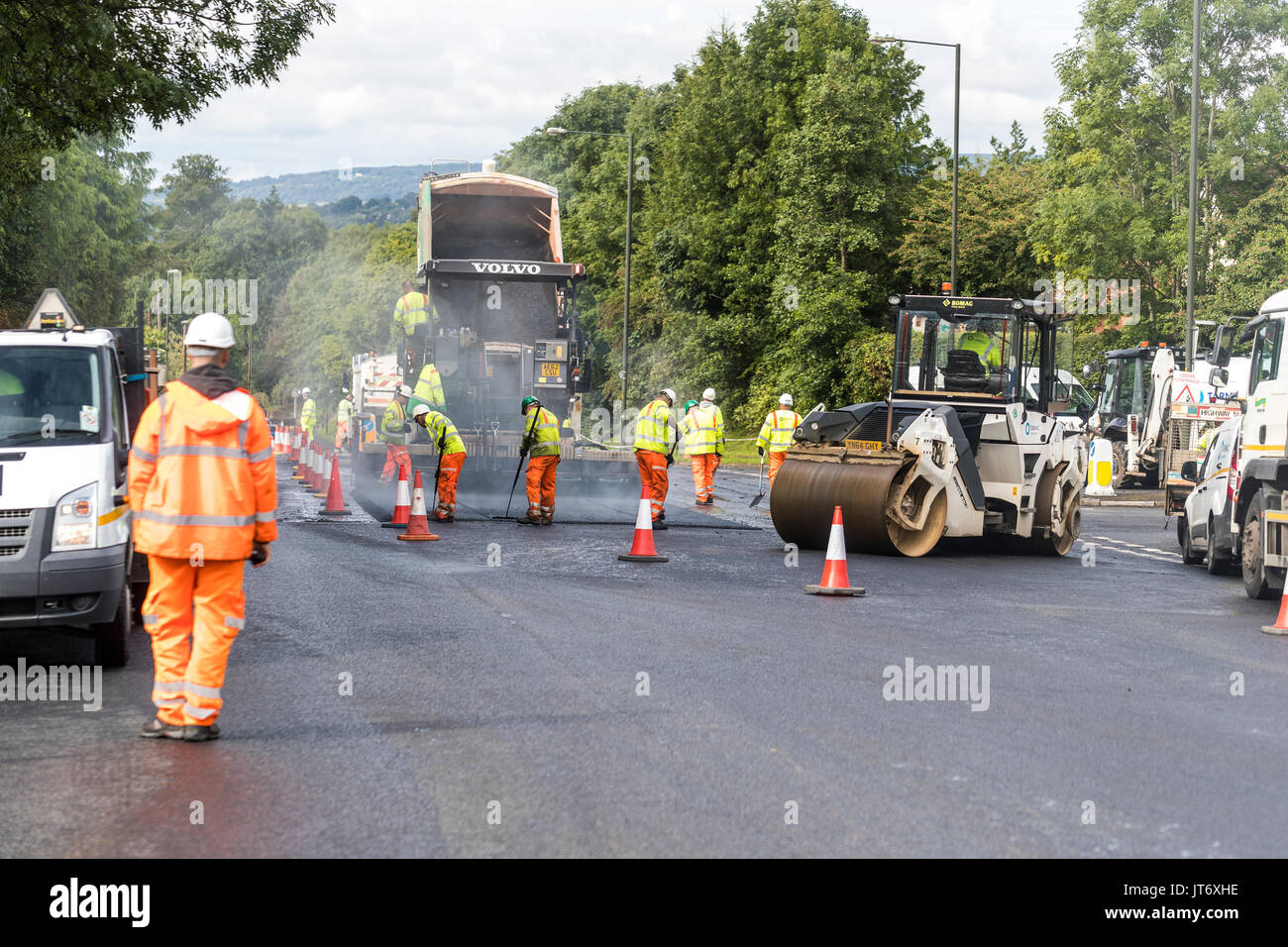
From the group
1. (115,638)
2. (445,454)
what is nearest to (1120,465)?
(445,454)

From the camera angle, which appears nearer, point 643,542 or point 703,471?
point 643,542

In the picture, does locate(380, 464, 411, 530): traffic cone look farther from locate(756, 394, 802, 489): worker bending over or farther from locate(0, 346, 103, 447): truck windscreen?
locate(0, 346, 103, 447): truck windscreen

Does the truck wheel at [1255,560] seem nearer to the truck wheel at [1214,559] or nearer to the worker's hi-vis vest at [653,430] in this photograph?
the truck wheel at [1214,559]

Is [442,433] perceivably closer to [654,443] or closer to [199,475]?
[654,443]

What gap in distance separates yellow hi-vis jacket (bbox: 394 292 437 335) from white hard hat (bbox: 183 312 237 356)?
15.3 m

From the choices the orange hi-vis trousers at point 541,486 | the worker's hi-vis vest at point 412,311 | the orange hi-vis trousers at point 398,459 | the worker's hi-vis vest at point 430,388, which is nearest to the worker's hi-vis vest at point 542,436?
the orange hi-vis trousers at point 541,486

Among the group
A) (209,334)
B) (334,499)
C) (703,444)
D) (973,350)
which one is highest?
(973,350)

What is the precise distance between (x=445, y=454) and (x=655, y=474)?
270cm

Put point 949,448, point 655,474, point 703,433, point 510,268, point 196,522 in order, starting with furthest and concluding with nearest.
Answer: point 703,433, point 510,268, point 655,474, point 949,448, point 196,522

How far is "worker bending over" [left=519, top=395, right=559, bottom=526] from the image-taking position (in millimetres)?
17422

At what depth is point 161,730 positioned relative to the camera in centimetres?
675
